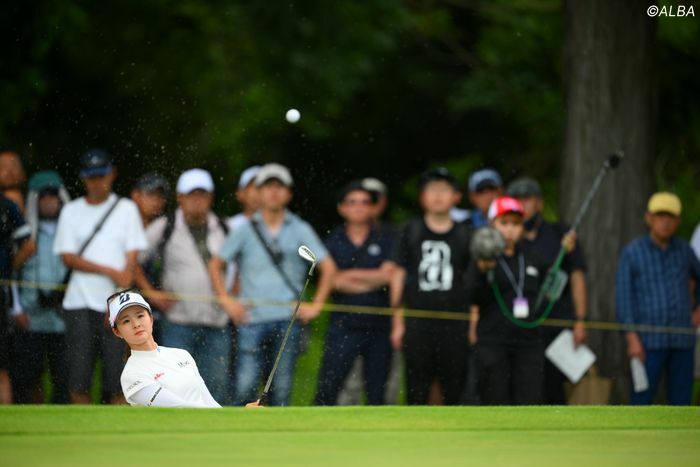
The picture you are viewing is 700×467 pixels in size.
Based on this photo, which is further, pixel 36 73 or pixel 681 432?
pixel 36 73

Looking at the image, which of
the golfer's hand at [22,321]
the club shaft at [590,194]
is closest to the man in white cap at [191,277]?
the golfer's hand at [22,321]

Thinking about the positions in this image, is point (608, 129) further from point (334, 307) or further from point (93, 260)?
point (93, 260)

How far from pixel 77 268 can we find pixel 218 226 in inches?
44.4

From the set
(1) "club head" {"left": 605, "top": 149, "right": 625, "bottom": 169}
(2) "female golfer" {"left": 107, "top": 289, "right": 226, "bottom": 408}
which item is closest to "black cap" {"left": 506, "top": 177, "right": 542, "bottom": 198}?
(1) "club head" {"left": 605, "top": 149, "right": 625, "bottom": 169}

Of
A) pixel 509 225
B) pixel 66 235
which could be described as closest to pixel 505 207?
pixel 509 225

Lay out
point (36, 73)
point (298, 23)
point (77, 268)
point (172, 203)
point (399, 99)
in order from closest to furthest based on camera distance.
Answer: point (77, 268) < point (172, 203) < point (36, 73) < point (298, 23) < point (399, 99)

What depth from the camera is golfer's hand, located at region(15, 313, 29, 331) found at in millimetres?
10414

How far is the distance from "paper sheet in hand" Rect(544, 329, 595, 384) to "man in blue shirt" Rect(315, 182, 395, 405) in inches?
47.2

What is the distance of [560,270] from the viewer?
36.2ft

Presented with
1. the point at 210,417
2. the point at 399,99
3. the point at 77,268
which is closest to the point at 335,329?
the point at 77,268

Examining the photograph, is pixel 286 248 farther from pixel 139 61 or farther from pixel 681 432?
pixel 139 61

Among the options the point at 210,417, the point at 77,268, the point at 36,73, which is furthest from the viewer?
the point at 36,73

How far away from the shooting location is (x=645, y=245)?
1139cm

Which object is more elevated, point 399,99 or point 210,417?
point 399,99
